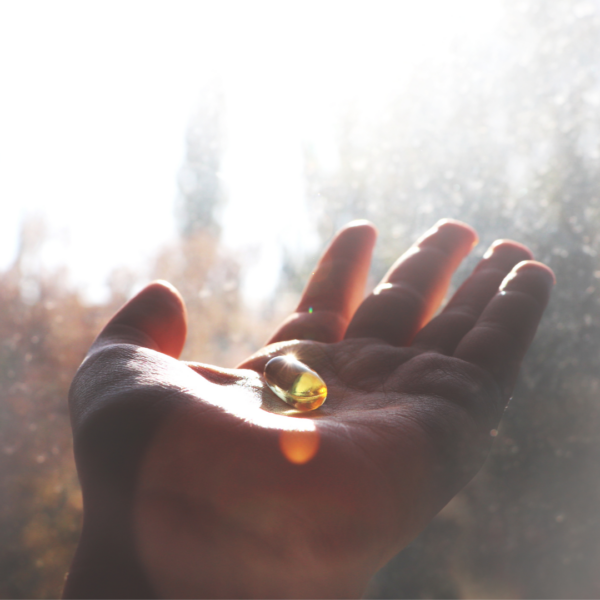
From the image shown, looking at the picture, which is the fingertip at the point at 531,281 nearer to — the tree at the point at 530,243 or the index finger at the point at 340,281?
the tree at the point at 530,243

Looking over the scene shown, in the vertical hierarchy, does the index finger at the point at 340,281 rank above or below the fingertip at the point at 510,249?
below

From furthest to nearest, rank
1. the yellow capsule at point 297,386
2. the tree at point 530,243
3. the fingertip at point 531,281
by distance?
the tree at point 530,243, the fingertip at point 531,281, the yellow capsule at point 297,386

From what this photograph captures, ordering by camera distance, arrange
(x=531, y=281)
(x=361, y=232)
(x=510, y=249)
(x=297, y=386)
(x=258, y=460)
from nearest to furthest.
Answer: (x=258, y=460), (x=297, y=386), (x=531, y=281), (x=510, y=249), (x=361, y=232)

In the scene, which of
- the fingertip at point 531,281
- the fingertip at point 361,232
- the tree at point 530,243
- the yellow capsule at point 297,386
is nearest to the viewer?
the yellow capsule at point 297,386

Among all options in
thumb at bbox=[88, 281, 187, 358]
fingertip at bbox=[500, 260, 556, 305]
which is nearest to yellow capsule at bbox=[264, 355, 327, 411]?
thumb at bbox=[88, 281, 187, 358]

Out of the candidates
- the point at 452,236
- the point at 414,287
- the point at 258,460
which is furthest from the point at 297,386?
the point at 452,236

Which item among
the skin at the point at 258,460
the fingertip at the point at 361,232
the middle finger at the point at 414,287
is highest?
the fingertip at the point at 361,232

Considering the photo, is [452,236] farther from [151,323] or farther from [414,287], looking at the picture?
[151,323]

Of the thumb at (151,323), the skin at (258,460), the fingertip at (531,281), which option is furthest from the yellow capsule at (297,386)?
the fingertip at (531,281)

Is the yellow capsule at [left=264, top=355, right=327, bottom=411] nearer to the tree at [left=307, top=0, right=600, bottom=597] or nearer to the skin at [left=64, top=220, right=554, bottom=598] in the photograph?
the skin at [left=64, top=220, right=554, bottom=598]
